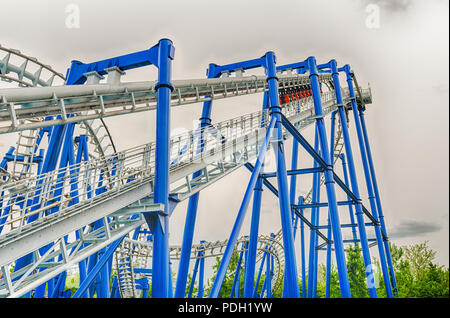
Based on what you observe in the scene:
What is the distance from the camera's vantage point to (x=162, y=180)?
5.48m

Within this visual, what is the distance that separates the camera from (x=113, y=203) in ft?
16.5

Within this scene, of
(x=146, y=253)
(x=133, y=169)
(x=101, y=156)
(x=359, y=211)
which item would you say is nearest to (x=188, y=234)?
(x=133, y=169)

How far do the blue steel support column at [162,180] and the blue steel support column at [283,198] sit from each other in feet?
11.0

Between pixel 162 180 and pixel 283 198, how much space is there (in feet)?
11.7

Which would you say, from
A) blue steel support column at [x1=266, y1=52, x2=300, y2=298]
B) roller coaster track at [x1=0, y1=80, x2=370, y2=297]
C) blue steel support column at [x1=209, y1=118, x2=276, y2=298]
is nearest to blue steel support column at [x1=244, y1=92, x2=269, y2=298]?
blue steel support column at [x1=266, y1=52, x2=300, y2=298]

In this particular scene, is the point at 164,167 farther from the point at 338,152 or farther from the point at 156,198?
the point at 338,152

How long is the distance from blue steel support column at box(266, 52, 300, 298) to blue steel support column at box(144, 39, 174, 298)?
11.0 feet

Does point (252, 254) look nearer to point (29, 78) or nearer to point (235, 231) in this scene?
point (235, 231)

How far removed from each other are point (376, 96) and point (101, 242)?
70.5 feet

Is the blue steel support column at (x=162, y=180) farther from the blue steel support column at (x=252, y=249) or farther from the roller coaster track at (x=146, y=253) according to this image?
the roller coaster track at (x=146, y=253)

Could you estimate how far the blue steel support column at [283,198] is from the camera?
773 cm

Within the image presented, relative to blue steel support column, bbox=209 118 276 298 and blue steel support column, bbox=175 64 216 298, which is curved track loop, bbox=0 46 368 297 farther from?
blue steel support column, bbox=209 118 276 298
